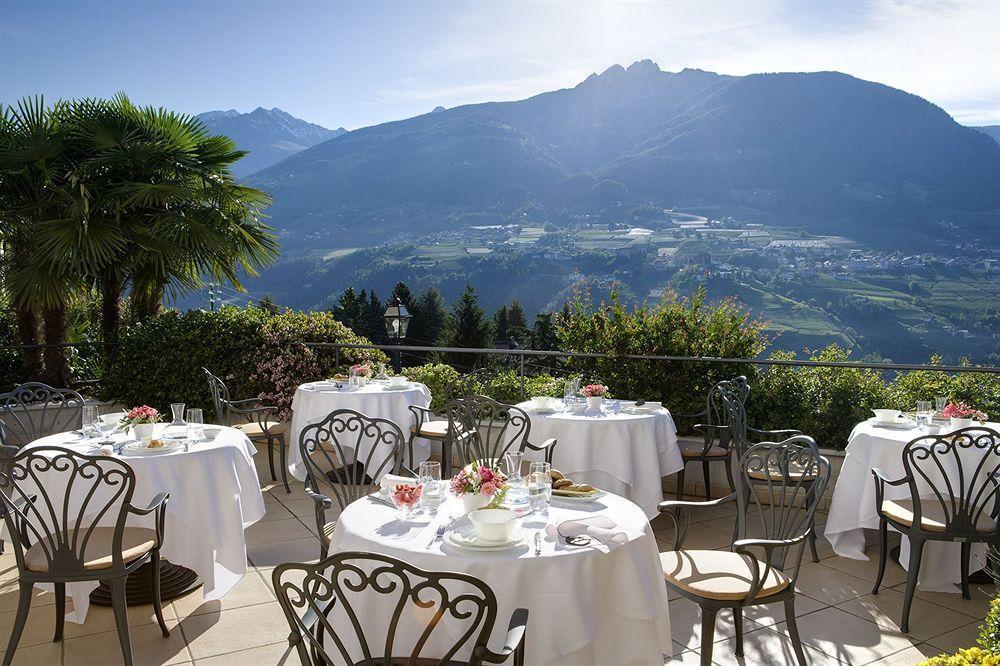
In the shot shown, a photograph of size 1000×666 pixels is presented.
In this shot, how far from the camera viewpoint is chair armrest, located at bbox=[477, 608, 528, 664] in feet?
6.12

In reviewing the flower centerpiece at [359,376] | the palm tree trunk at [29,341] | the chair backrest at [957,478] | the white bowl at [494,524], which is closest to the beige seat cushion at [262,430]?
the flower centerpiece at [359,376]

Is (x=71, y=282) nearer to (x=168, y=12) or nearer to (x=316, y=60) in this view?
(x=168, y=12)

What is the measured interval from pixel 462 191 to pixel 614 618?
8765 centimetres

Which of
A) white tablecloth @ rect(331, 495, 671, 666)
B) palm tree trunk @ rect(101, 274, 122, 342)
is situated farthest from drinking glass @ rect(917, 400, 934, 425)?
palm tree trunk @ rect(101, 274, 122, 342)

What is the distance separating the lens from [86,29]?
29.9 m

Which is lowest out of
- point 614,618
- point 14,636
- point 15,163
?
point 14,636

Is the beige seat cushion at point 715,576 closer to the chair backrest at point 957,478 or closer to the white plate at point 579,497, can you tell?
the white plate at point 579,497

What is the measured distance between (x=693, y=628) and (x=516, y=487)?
1389 millimetres

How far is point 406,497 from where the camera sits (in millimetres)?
2516

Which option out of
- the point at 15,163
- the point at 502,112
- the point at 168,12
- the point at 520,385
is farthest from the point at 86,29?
the point at 502,112

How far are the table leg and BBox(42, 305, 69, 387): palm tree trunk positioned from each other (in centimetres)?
516

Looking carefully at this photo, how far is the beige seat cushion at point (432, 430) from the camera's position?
6082 millimetres

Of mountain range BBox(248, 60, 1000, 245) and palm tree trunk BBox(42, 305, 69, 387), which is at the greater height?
mountain range BBox(248, 60, 1000, 245)

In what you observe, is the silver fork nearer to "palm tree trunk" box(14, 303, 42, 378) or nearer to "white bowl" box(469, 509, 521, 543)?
"white bowl" box(469, 509, 521, 543)
